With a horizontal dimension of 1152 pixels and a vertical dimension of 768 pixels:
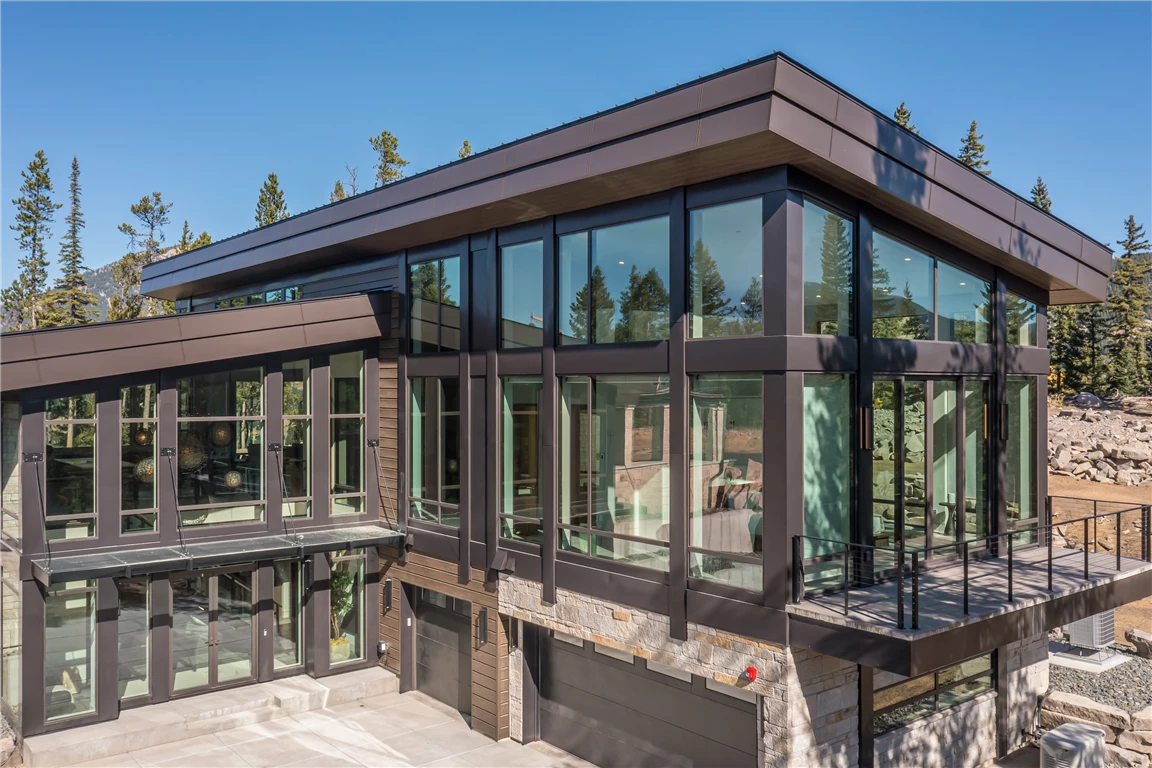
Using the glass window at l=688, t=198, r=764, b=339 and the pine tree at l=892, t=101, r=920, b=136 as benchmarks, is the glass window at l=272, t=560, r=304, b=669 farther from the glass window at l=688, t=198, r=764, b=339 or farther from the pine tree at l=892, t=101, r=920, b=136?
the pine tree at l=892, t=101, r=920, b=136

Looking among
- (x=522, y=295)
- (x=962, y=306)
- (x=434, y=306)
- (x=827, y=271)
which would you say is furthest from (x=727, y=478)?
(x=434, y=306)

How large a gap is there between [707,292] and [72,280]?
45134 mm

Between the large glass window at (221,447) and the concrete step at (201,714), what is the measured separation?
2644mm

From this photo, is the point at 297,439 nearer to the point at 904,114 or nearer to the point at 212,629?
the point at 212,629

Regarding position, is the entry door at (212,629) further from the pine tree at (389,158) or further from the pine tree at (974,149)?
the pine tree at (974,149)

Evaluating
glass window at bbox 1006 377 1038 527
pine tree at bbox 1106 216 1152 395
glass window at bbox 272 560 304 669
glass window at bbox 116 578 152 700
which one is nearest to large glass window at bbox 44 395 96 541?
glass window at bbox 116 578 152 700

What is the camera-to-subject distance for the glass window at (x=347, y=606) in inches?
512

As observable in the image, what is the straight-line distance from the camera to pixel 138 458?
11.2 meters

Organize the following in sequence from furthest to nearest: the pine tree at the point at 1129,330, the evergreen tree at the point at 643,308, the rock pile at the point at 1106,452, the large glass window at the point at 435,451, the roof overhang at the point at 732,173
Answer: the pine tree at the point at 1129,330, the rock pile at the point at 1106,452, the large glass window at the point at 435,451, the evergreen tree at the point at 643,308, the roof overhang at the point at 732,173

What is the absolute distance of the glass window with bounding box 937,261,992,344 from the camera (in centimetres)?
985

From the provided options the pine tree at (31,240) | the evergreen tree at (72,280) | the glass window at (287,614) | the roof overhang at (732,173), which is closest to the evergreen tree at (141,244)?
the evergreen tree at (72,280)

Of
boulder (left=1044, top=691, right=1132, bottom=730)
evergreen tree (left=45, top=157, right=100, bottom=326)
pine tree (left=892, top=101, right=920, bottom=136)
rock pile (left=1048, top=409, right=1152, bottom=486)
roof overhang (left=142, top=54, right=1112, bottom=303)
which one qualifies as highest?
pine tree (left=892, top=101, right=920, bottom=136)

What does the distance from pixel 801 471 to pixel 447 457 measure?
238 inches

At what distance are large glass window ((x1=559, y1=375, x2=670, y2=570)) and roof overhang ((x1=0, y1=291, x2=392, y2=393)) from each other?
461 centimetres
